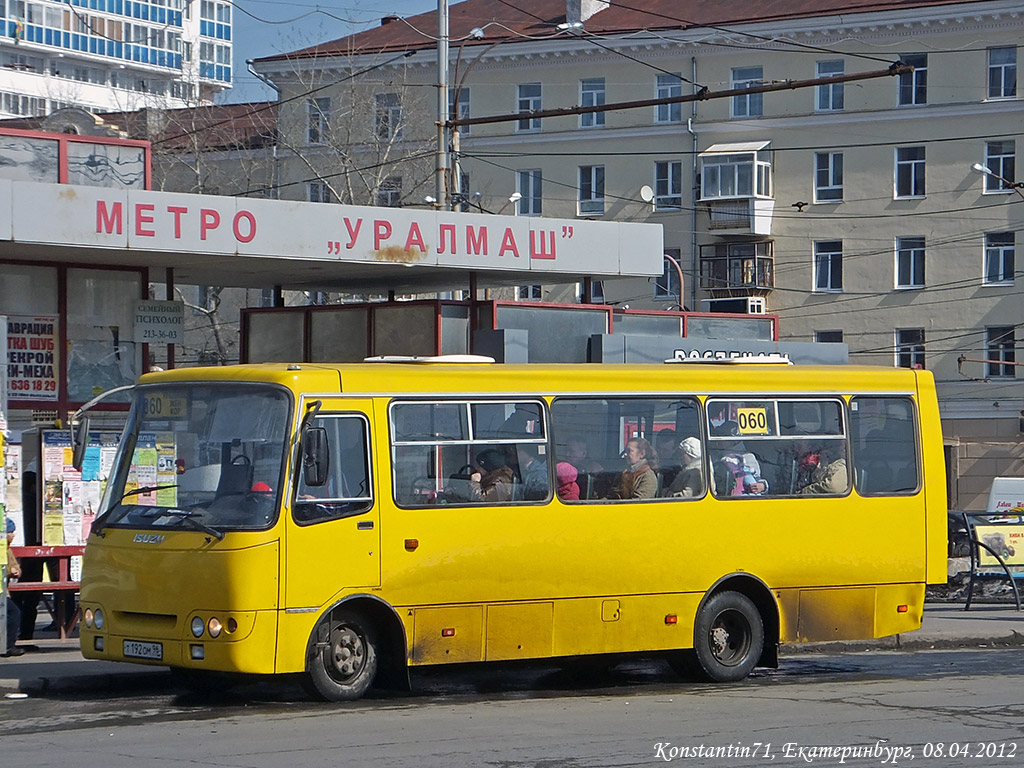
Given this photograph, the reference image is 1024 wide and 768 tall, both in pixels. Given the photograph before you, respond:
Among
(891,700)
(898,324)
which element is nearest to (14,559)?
(891,700)

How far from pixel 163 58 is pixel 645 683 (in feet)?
488

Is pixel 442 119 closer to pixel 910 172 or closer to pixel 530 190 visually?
pixel 910 172

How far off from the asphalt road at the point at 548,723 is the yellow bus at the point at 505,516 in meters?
0.45

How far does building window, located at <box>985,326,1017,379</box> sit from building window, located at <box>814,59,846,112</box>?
30.9ft

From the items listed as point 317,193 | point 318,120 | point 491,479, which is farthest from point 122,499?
point 317,193

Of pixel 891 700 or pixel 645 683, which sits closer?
pixel 891 700

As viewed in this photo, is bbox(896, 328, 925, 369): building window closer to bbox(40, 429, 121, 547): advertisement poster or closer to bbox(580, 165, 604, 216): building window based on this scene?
bbox(580, 165, 604, 216): building window

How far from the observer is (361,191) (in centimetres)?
5134

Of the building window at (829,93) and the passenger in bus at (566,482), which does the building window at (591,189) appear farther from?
the passenger in bus at (566,482)

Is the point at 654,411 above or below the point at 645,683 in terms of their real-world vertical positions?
above

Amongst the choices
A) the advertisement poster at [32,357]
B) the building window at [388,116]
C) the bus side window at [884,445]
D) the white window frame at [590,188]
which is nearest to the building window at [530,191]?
the white window frame at [590,188]

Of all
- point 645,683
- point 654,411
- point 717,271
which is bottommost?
point 645,683

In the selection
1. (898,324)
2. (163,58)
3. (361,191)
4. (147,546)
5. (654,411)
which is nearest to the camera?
(147,546)

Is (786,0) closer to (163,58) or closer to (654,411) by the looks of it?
(654,411)
